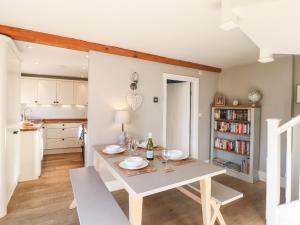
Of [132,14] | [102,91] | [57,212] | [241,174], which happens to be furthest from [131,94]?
[241,174]

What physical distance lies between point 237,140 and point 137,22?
2.99 m

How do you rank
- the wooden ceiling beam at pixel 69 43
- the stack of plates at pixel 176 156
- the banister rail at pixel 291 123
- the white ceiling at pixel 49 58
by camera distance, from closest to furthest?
the banister rail at pixel 291 123, the stack of plates at pixel 176 156, the wooden ceiling beam at pixel 69 43, the white ceiling at pixel 49 58

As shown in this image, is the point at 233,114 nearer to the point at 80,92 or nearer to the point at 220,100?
the point at 220,100

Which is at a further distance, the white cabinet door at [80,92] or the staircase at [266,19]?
the white cabinet door at [80,92]

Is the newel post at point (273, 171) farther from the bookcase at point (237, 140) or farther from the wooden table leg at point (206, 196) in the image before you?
the bookcase at point (237, 140)

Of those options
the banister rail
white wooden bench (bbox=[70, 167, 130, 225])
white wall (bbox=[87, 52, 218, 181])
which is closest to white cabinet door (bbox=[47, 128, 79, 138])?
white wall (bbox=[87, 52, 218, 181])

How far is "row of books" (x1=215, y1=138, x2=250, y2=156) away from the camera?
3.59 m

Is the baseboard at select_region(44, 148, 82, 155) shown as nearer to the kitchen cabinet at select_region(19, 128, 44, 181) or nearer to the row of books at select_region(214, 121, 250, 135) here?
the kitchen cabinet at select_region(19, 128, 44, 181)

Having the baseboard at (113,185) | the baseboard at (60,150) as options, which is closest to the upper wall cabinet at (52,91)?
the baseboard at (60,150)

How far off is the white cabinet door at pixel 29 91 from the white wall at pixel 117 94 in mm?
3239

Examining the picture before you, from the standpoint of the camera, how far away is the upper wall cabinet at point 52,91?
5.09m

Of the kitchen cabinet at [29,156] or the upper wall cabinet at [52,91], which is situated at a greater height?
the upper wall cabinet at [52,91]

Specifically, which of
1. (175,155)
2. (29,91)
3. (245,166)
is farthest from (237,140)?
(29,91)

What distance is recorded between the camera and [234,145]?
3.79 m
